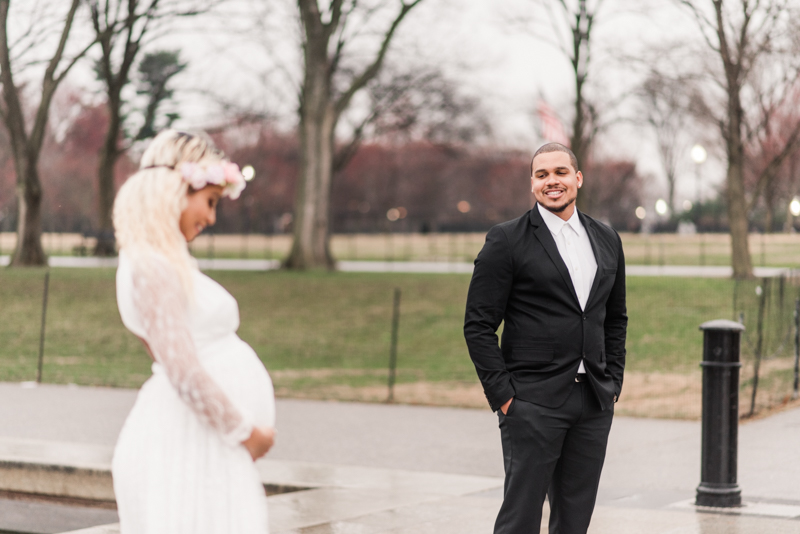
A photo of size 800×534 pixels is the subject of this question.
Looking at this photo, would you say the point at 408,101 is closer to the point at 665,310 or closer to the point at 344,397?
the point at 665,310

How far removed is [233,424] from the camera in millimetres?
2887

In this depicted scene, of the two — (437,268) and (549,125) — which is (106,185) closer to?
(437,268)

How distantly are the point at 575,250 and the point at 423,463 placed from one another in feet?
14.4

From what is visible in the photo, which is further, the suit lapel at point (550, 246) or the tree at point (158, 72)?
the tree at point (158, 72)

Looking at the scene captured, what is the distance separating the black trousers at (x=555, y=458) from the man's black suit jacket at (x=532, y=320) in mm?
62

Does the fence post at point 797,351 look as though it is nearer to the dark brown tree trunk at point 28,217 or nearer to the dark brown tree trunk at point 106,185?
the dark brown tree trunk at point 28,217

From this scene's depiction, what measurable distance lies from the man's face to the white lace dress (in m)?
1.64

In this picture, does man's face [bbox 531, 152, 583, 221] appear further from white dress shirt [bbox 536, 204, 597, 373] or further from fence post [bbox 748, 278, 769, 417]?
fence post [bbox 748, 278, 769, 417]

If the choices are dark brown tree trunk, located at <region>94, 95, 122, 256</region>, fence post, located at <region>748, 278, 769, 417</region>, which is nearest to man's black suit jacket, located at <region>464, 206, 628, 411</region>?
fence post, located at <region>748, 278, 769, 417</region>

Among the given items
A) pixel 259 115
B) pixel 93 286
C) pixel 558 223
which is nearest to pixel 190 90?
pixel 259 115

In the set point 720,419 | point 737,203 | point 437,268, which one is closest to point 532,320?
point 720,419

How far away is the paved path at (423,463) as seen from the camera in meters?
6.02

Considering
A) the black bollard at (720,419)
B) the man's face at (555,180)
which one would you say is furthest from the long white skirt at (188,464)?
the black bollard at (720,419)

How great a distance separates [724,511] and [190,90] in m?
30.7
